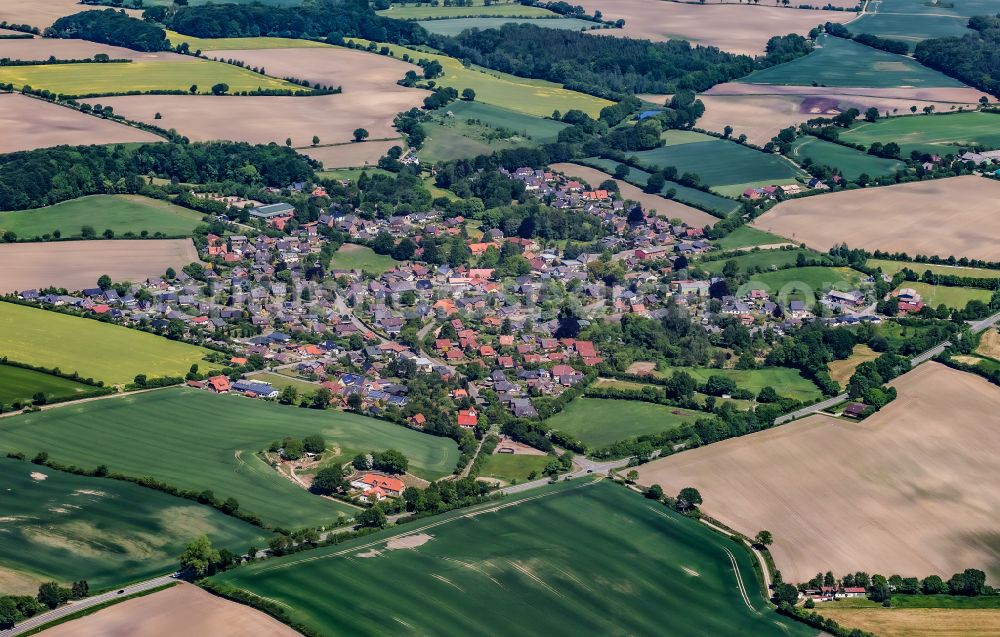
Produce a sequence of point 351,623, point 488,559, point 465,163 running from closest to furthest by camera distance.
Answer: point 351,623 < point 488,559 < point 465,163

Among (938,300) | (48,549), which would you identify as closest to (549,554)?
(48,549)

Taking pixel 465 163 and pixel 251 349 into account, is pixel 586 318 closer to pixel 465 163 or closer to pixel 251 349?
pixel 251 349

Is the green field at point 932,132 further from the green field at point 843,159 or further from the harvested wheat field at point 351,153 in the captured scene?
the harvested wheat field at point 351,153

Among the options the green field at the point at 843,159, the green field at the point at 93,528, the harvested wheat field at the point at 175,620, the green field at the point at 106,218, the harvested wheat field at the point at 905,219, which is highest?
the green field at the point at 843,159

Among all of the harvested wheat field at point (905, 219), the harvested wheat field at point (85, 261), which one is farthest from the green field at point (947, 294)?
the harvested wheat field at point (85, 261)

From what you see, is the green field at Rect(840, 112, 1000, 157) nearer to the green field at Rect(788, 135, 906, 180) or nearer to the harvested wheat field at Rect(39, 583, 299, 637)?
the green field at Rect(788, 135, 906, 180)

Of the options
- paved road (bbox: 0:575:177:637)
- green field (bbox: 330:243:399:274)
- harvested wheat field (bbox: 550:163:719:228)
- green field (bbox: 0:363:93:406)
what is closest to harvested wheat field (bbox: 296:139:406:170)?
harvested wheat field (bbox: 550:163:719:228)
